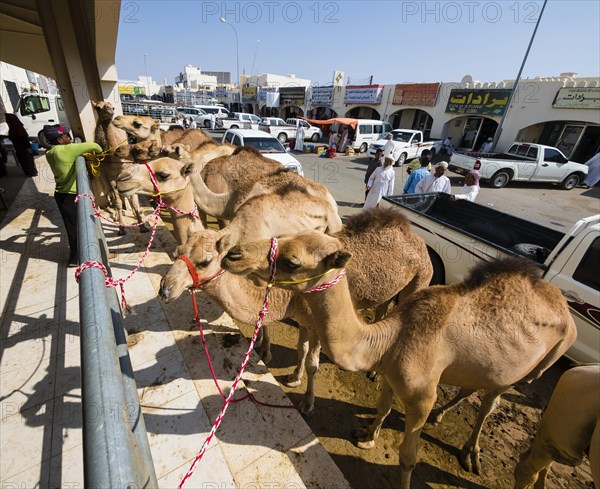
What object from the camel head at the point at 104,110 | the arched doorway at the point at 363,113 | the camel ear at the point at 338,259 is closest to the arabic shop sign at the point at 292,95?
the arched doorway at the point at 363,113

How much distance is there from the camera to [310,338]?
12.3 ft

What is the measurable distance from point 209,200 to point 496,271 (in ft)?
15.5

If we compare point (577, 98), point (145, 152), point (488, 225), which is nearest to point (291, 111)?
point (577, 98)

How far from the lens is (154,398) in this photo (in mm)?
3510

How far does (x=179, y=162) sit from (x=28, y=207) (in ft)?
19.8

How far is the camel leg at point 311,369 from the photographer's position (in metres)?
3.71

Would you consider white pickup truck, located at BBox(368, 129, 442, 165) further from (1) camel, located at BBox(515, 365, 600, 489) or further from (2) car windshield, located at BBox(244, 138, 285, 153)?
(1) camel, located at BBox(515, 365, 600, 489)

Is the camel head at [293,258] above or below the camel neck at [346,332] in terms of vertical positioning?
above

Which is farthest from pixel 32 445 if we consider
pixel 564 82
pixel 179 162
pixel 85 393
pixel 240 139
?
pixel 564 82

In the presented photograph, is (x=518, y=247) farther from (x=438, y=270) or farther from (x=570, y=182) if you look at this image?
(x=570, y=182)

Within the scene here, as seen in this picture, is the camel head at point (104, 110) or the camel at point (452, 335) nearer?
the camel at point (452, 335)

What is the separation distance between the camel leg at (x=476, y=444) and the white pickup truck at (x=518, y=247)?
74.6 inches

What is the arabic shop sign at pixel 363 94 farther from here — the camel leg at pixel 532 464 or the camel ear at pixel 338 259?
the camel ear at pixel 338 259

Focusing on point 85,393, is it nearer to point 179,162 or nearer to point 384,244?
point 384,244
